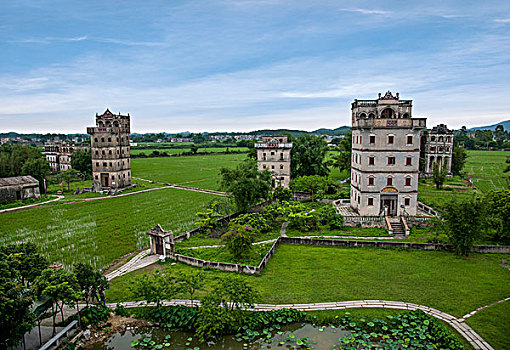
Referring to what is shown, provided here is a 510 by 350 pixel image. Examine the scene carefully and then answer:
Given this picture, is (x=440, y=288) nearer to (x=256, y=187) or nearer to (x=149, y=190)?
(x=256, y=187)

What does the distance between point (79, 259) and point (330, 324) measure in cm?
2185

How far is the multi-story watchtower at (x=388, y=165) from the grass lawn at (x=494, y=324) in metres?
18.9

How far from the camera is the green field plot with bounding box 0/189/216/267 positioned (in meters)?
31.0

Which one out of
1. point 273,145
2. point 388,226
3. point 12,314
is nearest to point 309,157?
point 273,145

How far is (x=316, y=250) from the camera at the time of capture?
97.7ft

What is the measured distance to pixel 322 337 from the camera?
1762 cm

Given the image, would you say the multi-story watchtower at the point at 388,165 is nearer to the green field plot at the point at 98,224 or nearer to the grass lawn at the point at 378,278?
the grass lawn at the point at 378,278

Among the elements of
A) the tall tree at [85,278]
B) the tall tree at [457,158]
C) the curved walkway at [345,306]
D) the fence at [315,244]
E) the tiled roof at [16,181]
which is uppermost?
the tall tree at [457,158]

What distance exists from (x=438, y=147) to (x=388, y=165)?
43.9 m

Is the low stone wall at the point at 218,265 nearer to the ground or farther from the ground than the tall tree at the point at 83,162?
nearer to the ground

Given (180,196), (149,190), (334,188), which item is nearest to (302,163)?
(334,188)

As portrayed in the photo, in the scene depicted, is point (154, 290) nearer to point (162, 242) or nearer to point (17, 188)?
point (162, 242)

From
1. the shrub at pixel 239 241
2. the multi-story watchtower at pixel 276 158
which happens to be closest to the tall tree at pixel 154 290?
the shrub at pixel 239 241

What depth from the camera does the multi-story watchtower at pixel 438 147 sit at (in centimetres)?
7262
